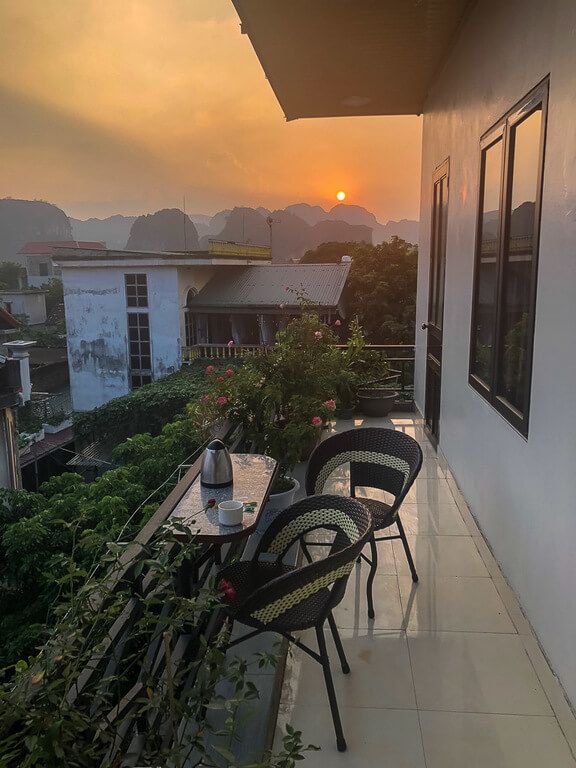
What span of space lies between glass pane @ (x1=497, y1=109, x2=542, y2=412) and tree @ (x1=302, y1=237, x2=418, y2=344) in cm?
1499

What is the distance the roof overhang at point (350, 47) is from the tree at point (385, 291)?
40.5ft

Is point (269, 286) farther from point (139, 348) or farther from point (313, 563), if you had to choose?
point (313, 563)

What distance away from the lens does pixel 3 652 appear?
442cm

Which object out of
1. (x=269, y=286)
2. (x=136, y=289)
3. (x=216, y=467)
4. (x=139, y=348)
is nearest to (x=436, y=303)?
(x=216, y=467)

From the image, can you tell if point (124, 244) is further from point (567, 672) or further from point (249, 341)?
point (567, 672)

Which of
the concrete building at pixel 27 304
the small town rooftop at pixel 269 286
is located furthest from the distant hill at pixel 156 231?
the small town rooftop at pixel 269 286

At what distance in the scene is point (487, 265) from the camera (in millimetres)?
3316

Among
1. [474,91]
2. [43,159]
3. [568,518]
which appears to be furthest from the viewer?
[43,159]

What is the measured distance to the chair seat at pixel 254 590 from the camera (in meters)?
1.91

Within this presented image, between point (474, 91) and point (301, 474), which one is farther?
point (301, 474)

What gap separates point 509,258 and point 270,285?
19.6m

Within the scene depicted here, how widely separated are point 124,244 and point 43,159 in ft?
76.4

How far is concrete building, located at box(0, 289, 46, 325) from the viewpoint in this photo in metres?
34.6

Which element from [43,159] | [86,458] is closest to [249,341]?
[86,458]
